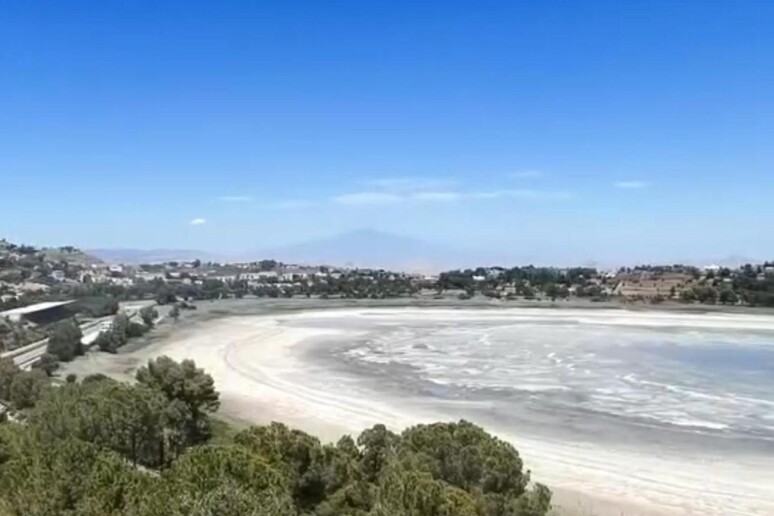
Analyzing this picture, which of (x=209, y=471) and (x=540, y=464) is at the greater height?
(x=209, y=471)

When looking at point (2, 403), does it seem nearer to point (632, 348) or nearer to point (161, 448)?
point (161, 448)

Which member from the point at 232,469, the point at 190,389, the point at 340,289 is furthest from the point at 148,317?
the point at 232,469

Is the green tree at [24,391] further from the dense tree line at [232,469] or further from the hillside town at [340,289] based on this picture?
the hillside town at [340,289]

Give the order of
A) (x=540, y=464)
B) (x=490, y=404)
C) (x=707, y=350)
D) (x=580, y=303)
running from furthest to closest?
(x=580, y=303)
(x=707, y=350)
(x=490, y=404)
(x=540, y=464)

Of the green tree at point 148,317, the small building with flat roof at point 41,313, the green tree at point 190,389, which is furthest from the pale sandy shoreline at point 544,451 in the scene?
the small building with flat roof at point 41,313

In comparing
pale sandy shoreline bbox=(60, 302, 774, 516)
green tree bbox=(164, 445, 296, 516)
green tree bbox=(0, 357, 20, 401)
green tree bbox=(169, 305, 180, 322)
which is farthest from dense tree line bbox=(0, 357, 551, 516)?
green tree bbox=(169, 305, 180, 322)

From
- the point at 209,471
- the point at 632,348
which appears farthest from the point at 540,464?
the point at 632,348

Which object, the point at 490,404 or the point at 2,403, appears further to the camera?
the point at 490,404

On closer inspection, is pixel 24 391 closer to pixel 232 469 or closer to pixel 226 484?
pixel 232 469
